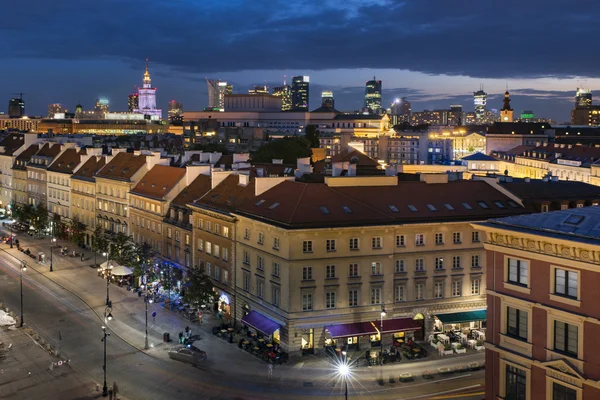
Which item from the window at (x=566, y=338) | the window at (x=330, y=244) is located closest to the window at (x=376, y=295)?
the window at (x=330, y=244)

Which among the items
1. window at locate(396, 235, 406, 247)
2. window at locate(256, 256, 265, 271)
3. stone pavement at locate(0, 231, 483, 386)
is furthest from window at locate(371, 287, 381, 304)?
window at locate(256, 256, 265, 271)

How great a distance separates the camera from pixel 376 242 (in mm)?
59656

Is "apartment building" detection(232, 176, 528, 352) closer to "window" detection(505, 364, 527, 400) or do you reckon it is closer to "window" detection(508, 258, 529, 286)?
"window" detection(505, 364, 527, 400)

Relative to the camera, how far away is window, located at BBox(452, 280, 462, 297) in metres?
→ 62.5

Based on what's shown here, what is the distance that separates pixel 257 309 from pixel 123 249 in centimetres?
2875

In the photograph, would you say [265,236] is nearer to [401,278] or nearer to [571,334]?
[401,278]

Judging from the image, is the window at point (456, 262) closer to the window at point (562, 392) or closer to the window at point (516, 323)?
the window at point (516, 323)

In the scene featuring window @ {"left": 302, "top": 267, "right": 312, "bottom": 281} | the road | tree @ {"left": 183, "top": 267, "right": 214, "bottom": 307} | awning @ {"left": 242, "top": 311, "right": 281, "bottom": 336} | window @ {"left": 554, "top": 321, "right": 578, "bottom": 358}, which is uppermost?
window @ {"left": 554, "top": 321, "right": 578, "bottom": 358}

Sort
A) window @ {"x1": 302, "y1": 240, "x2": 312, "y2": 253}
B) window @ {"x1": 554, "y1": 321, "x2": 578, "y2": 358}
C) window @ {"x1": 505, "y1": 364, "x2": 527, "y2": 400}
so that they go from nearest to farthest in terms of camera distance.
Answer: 1. window @ {"x1": 554, "y1": 321, "x2": 578, "y2": 358}
2. window @ {"x1": 505, "y1": 364, "x2": 527, "y2": 400}
3. window @ {"x1": 302, "y1": 240, "x2": 312, "y2": 253}

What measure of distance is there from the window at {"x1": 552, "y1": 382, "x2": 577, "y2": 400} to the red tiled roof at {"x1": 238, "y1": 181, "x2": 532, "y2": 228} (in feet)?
83.6

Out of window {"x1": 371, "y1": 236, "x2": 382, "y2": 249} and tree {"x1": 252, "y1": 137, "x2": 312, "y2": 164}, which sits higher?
tree {"x1": 252, "y1": 137, "x2": 312, "y2": 164}

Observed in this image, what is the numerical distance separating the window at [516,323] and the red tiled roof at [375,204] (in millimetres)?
21772

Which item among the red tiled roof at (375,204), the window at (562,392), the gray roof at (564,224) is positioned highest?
the gray roof at (564,224)

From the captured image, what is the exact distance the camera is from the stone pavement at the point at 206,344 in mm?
52750
